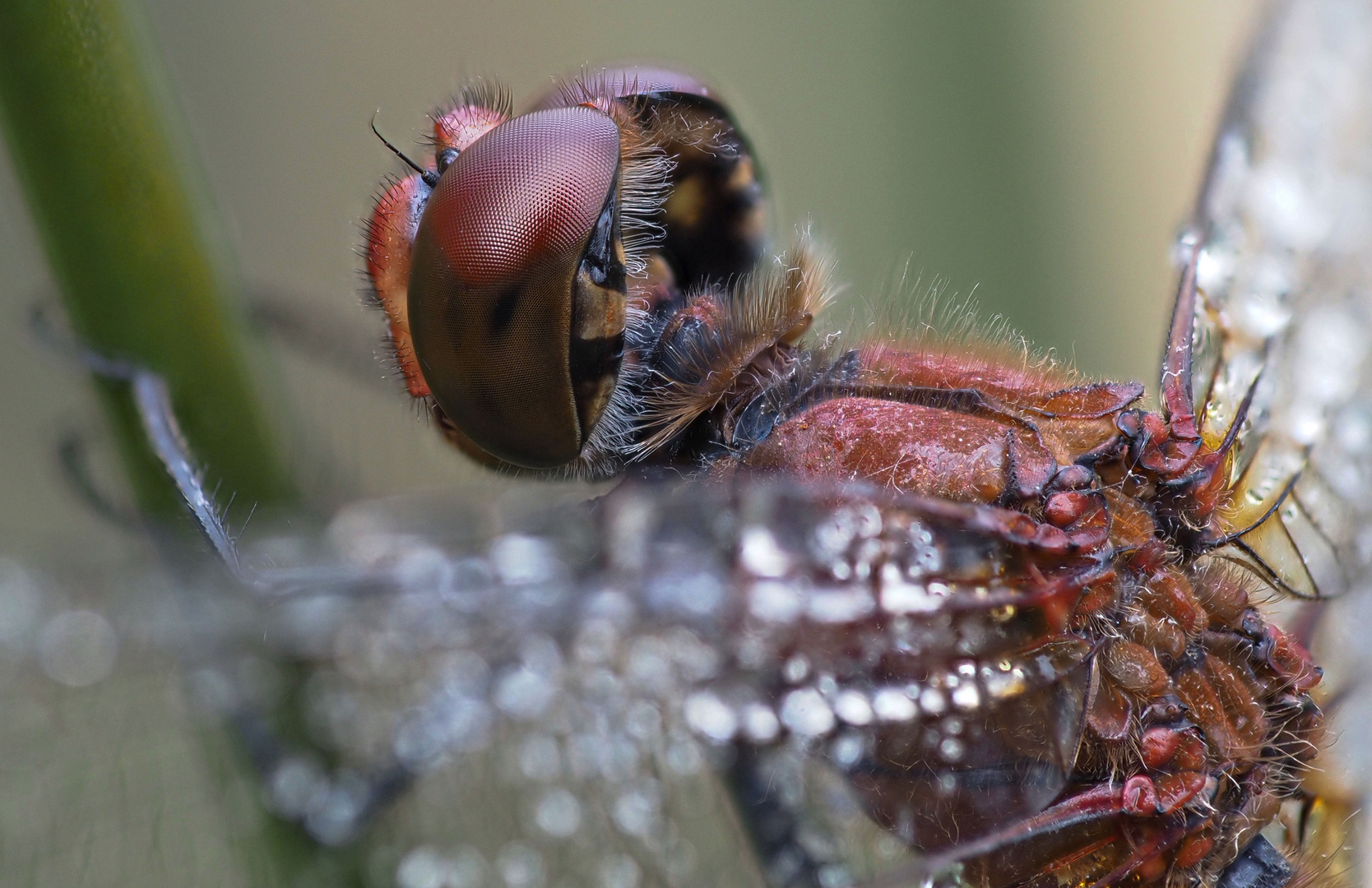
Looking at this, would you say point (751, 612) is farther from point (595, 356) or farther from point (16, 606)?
point (16, 606)

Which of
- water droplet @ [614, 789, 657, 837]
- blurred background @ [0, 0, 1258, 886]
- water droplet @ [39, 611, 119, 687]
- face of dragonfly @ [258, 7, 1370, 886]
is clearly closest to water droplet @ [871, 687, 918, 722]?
face of dragonfly @ [258, 7, 1370, 886]

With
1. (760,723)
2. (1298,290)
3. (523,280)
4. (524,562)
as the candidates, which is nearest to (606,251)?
(523,280)

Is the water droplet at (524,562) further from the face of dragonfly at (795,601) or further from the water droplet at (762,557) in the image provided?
the water droplet at (762,557)

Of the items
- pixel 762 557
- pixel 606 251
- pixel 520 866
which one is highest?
pixel 606 251

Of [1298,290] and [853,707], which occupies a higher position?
[1298,290]

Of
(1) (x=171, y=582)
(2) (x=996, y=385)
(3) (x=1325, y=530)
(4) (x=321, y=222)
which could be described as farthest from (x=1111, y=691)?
(4) (x=321, y=222)

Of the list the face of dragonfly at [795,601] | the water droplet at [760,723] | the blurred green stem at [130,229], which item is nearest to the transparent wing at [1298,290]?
the face of dragonfly at [795,601]

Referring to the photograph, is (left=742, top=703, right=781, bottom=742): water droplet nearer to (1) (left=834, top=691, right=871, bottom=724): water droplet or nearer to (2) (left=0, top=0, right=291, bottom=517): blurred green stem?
(1) (left=834, top=691, right=871, bottom=724): water droplet
